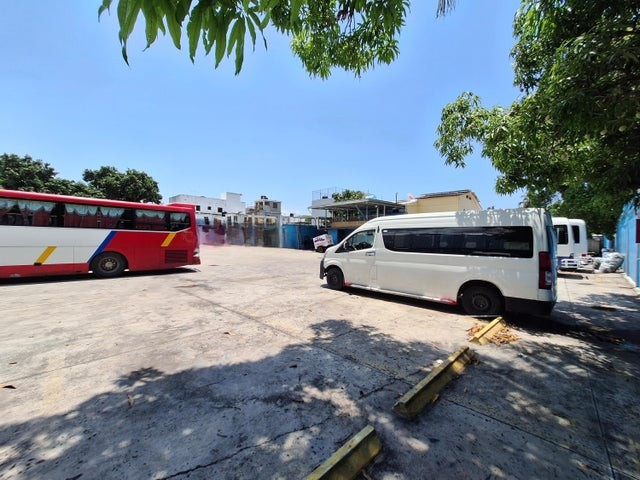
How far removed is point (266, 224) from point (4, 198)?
80.6 ft

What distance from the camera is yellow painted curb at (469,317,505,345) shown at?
4574mm

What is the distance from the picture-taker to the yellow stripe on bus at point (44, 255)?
8953 millimetres

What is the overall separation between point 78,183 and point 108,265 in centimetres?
3003

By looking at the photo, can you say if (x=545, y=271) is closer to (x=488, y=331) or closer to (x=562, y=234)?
(x=488, y=331)

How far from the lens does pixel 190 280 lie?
10.1 m

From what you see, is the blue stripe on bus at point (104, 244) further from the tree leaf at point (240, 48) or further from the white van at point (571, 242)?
the white van at point (571, 242)

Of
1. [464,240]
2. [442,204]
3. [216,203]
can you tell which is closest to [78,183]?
[216,203]

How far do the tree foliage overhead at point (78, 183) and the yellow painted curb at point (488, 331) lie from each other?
38.8 metres

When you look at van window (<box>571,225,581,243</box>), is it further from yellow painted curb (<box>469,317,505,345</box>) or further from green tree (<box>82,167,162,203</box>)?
green tree (<box>82,167,162,203</box>)

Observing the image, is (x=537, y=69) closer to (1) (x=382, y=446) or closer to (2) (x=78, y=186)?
(1) (x=382, y=446)

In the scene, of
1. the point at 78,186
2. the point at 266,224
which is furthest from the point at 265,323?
the point at 78,186

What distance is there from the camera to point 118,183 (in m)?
34.1

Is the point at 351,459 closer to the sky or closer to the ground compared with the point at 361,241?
closer to the ground

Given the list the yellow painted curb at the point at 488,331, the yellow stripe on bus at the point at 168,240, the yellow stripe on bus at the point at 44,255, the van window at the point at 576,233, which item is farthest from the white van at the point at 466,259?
the van window at the point at 576,233
